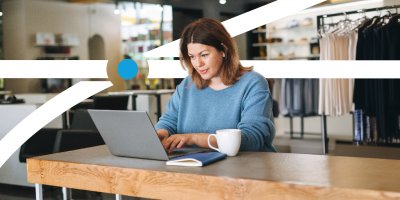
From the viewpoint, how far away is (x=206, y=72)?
2145 mm

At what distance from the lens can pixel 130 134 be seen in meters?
1.67

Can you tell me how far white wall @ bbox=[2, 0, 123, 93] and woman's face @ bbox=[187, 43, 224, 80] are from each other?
22.3ft

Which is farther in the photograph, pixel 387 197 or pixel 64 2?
pixel 64 2

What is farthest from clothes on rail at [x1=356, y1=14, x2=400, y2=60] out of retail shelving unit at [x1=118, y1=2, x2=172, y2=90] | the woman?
retail shelving unit at [x1=118, y1=2, x2=172, y2=90]

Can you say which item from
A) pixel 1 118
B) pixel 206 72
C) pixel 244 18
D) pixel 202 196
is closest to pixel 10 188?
pixel 1 118

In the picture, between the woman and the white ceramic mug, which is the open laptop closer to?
the white ceramic mug

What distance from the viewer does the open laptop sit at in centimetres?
160

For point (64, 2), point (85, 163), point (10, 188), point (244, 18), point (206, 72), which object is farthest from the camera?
point (64, 2)

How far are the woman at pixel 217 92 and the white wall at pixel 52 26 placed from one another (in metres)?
6.68

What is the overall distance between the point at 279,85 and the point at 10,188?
371 cm

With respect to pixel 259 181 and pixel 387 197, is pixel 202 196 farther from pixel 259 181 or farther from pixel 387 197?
pixel 387 197
